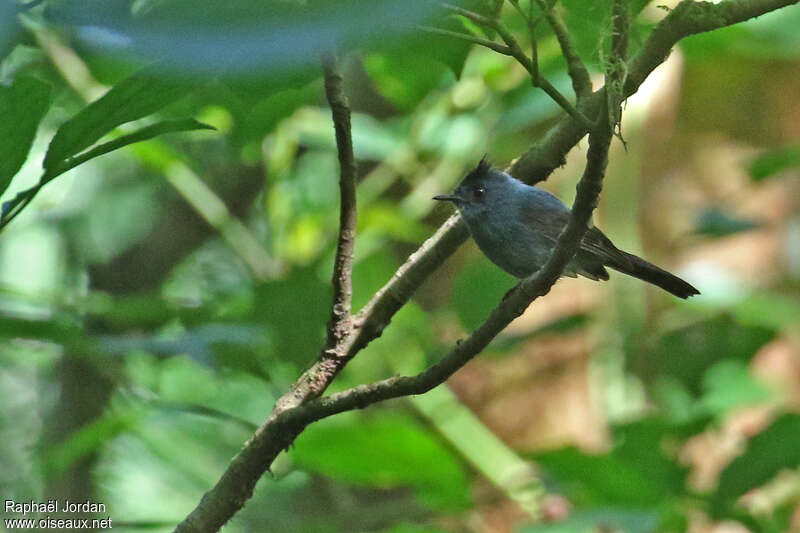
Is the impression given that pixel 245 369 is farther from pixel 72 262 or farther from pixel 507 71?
pixel 72 262

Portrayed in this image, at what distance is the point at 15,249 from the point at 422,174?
263cm

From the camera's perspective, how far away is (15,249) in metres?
5.20

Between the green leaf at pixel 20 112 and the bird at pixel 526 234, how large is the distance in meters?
1.55

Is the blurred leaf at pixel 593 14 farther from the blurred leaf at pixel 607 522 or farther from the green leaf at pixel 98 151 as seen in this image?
the blurred leaf at pixel 607 522

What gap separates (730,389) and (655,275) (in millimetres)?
716

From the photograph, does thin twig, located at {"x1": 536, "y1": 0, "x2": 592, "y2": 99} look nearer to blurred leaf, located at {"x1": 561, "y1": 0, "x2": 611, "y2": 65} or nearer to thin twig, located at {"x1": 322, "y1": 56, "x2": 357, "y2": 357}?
blurred leaf, located at {"x1": 561, "y1": 0, "x2": 611, "y2": 65}

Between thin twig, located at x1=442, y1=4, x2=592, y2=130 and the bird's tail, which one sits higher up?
the bird's tail

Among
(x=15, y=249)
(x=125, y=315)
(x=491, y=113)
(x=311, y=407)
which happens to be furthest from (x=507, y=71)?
(x=15, y=249)

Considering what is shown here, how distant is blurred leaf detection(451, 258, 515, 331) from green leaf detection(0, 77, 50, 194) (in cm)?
155

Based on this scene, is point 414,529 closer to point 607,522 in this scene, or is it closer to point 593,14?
point 607,522

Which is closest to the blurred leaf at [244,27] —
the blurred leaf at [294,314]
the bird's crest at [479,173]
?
the blurred leaf at [294,314]

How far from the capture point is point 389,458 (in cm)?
260

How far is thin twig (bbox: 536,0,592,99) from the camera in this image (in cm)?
109

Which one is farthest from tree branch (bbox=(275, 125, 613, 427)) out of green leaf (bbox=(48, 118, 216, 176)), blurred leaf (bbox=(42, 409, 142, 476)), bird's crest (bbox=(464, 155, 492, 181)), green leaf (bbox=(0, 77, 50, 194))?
bird's crest (bbox=(464, 155, 492, 181))
